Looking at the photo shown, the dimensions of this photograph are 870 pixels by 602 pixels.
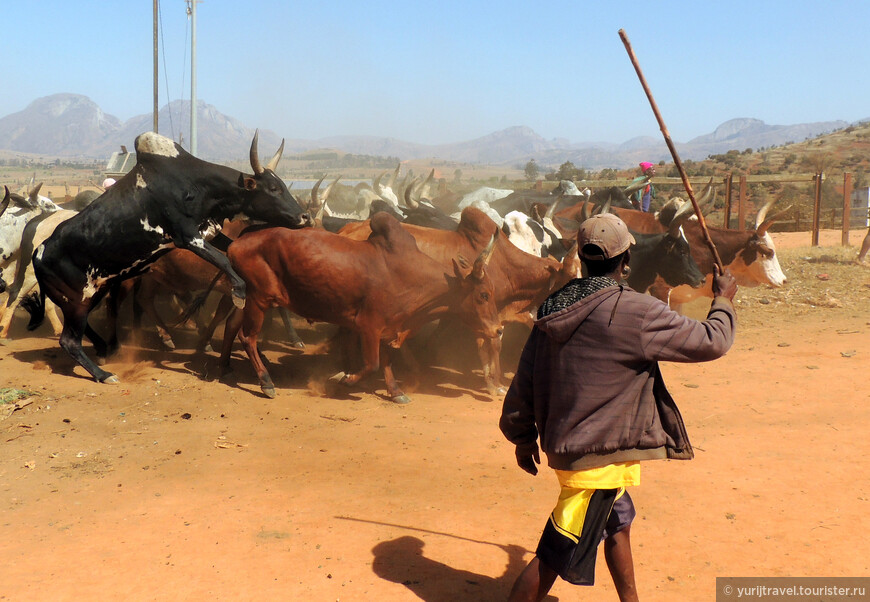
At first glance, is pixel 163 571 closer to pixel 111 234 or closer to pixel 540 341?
pixel 540 341

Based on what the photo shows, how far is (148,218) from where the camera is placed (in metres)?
7.85

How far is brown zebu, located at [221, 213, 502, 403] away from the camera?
7.66 metres

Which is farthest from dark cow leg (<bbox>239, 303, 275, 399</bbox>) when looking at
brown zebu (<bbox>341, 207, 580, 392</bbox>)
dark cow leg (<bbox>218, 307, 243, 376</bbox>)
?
brown zebu (<bbox>341, 207, 580, 392</bbox>)

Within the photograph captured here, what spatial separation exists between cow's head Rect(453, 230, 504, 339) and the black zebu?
5.53 feet

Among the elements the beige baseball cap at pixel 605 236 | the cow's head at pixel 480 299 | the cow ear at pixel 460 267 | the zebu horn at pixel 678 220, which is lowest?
the cow's head at pixel 480 299

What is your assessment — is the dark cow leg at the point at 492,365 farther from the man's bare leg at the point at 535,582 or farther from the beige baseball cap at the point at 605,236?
the beige baseball cap at the point at 605,236

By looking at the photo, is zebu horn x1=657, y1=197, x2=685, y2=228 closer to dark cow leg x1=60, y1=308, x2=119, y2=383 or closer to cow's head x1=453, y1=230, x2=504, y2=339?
cow's head x1=453, y1=230, x2=504, y2=339

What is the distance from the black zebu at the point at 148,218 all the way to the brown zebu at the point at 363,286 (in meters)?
0.35

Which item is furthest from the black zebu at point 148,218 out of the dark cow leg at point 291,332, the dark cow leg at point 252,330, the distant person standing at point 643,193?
the distant person standing at point 643,193

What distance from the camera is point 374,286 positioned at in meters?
7.66

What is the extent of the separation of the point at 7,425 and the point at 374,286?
3249mm

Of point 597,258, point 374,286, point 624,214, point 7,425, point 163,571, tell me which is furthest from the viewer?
point 624,214

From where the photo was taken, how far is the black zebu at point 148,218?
308 inches

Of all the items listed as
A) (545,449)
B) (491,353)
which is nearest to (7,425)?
(491,353)
